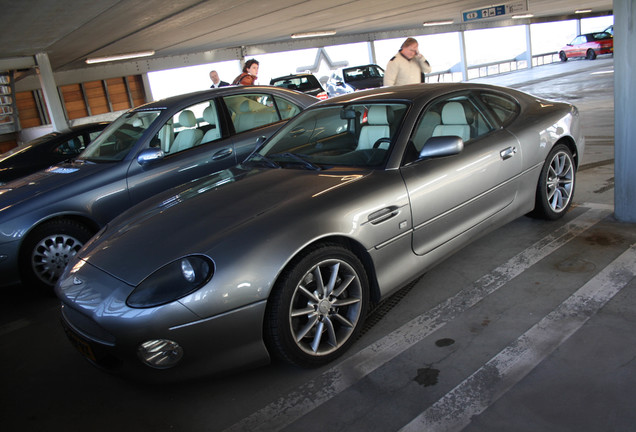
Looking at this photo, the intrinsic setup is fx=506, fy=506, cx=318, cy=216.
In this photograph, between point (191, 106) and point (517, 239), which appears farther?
point (191, 106)

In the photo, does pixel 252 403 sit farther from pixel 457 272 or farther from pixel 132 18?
pixel 132 18

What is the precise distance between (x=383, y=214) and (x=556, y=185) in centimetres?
210

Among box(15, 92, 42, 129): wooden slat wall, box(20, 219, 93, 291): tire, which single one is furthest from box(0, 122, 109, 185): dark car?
box(15, 92, 42, 129): wooden slat wall

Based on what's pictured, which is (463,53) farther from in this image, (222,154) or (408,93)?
(408,93)

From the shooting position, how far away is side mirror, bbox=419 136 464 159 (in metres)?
3.03

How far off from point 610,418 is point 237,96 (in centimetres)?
432

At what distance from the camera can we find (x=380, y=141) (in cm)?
329

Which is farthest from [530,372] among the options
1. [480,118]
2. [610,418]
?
[480,118]

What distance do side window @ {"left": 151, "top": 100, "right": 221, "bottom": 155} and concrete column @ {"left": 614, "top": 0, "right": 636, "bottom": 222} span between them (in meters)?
3.53

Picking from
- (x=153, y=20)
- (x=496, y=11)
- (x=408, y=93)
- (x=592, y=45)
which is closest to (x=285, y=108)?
(x=408, y=93)

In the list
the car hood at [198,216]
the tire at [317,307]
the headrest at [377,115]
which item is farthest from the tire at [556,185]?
the tire at [317,307]

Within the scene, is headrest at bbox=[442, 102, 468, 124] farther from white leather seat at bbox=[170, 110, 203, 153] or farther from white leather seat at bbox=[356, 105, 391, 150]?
white leather seat at bbox=[170, 110, 203, 153]

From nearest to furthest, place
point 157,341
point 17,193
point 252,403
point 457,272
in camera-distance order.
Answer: point 157,341
point 252,403
point 457,272
point 17,193

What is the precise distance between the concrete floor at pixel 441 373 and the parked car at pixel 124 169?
76 centimetres
